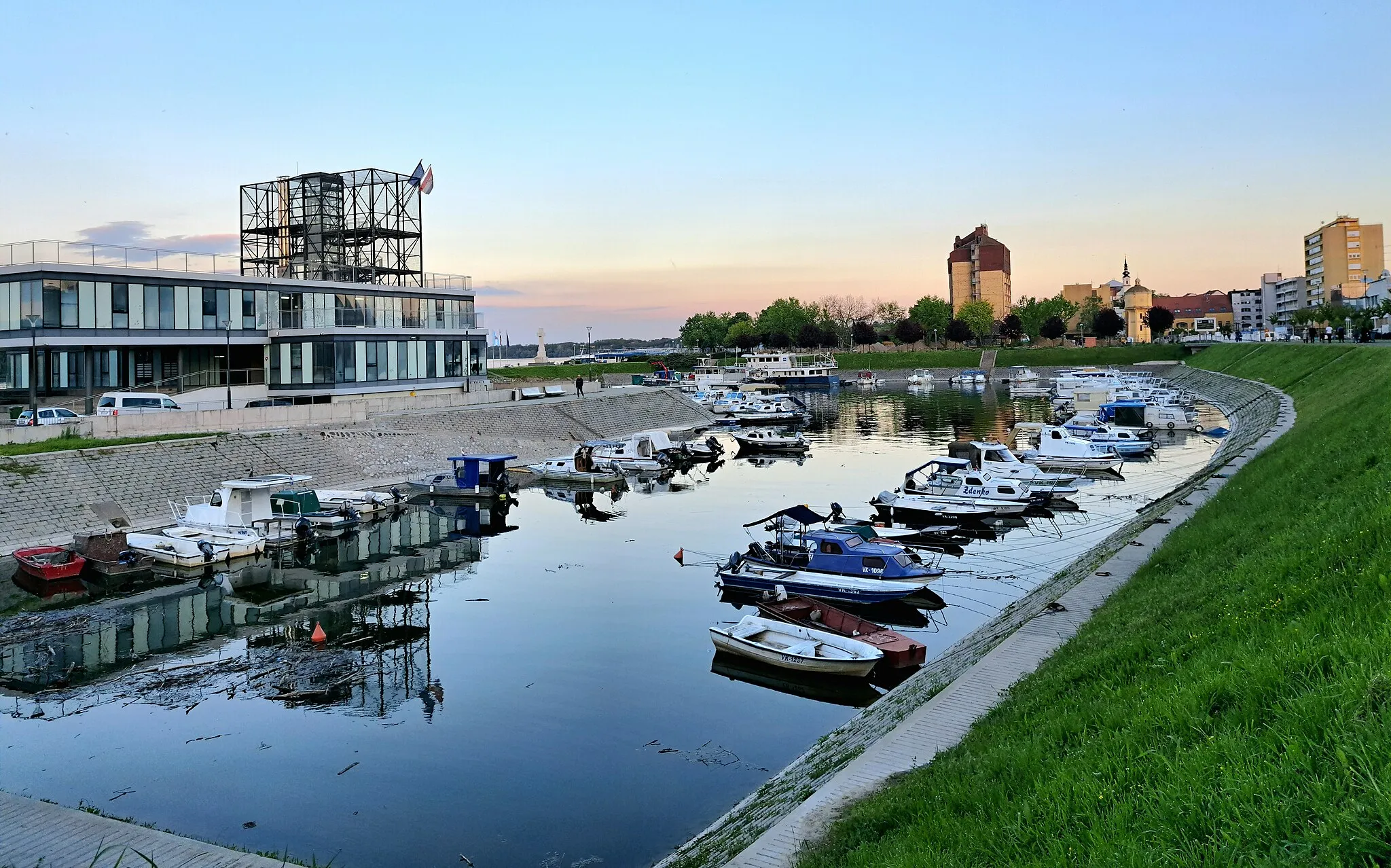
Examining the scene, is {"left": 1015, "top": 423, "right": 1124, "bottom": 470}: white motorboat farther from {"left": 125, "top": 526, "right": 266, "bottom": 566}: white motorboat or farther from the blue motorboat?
{"left": 125, "top": 526, "right": 266, "bottom": 566}: white motorboat

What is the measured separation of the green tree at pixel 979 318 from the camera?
18900cm

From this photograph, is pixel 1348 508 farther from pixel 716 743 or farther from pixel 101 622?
pixel 101 622

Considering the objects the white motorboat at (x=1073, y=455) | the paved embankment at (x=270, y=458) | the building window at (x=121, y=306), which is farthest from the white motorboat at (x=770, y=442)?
the building window at (x=121, y=306)

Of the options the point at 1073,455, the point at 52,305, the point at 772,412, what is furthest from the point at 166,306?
the point at 1073,455

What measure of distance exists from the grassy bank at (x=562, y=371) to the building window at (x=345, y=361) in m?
31.7

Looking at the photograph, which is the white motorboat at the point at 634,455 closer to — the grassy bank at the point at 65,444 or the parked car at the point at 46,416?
the grassy bank at the point at 65,444

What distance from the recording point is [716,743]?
19.9m

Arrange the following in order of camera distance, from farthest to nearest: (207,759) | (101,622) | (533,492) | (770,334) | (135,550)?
(770,334) → (533,492) → (135,550) → (101,622) → (207,759)

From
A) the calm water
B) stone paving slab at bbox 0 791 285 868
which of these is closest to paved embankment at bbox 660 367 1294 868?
the calm water

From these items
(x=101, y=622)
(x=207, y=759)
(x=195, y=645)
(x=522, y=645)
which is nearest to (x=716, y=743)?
(x=522, y=645)

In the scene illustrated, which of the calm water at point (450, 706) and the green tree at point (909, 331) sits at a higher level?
the green tree at point (909, 331)

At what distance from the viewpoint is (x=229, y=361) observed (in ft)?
215

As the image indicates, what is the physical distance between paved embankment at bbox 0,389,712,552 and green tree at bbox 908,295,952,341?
399 feet

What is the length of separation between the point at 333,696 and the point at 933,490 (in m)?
30.2
